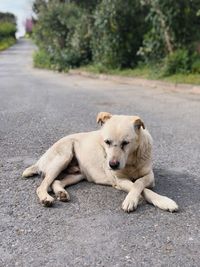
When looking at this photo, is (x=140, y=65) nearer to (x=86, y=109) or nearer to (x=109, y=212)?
(x=86, y=109)

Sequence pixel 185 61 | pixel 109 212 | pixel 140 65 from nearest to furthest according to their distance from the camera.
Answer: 1. pixel 109 212
2. pixel 185 61
3. pixel 140 65

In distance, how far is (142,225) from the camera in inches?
147

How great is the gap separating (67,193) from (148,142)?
872mm

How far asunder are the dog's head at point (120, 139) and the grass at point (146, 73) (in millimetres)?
7951

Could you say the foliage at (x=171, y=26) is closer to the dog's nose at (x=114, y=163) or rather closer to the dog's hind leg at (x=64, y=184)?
the dog's hind leg at (x=64, y=184)

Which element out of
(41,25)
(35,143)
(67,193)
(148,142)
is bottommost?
→ (41,25)

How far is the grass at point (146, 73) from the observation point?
1246 centimetres

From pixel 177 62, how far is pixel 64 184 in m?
9.73

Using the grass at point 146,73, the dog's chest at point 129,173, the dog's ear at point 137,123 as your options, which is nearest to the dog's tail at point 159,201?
the dog's chest at point 129,173

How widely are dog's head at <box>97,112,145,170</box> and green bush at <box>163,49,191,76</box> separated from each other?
31.0ft

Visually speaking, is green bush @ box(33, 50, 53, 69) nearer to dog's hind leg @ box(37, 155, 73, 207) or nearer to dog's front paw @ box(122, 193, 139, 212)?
dog's hind leg @ box(37, 155, 73, 207)

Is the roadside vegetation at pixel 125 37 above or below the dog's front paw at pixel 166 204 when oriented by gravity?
below

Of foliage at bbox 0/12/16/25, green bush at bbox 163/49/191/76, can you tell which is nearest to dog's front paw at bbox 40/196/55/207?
green bush at bbox 163/49/191/76

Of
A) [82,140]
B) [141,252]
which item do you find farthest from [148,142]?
[141,252]
